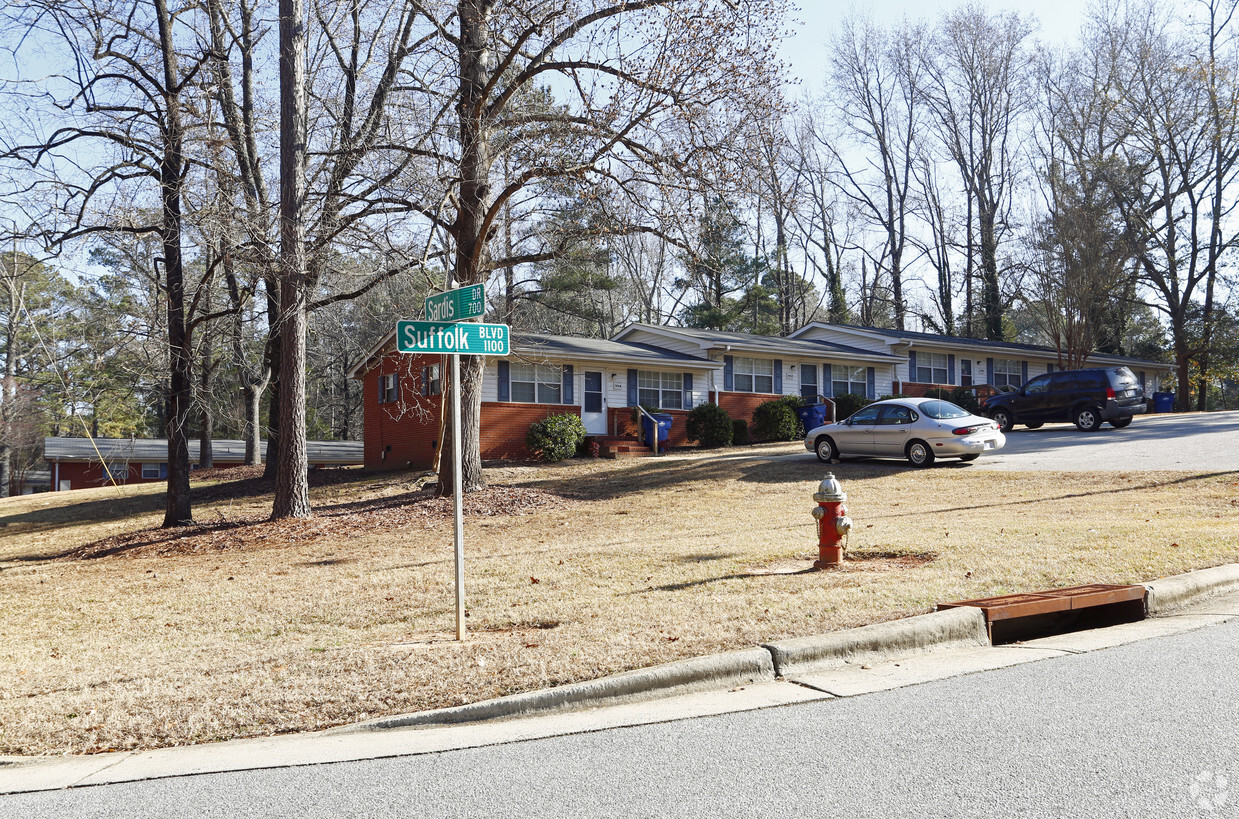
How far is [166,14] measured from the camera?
56.0ft

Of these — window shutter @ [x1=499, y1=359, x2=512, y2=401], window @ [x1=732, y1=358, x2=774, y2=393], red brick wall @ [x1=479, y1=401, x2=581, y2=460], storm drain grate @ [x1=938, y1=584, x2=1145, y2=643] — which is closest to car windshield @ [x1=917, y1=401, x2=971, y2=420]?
red brick wall @ [x1=479, y1=401, x2=581, y2=460]

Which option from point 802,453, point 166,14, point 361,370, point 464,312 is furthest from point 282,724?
point 361,370

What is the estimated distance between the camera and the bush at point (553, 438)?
83.6 ft

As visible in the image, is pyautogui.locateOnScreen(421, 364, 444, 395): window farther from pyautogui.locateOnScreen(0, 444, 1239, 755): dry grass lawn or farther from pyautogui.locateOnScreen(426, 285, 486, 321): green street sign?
pyautogui.locateOnScreen(426, 285, 486, 321): green street sign

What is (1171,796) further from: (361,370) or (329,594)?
(361,370)

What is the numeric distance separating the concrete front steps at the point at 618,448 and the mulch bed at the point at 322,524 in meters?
8.19

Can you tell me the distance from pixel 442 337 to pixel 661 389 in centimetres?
2378

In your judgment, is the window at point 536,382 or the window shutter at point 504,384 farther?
the window at point 536,382

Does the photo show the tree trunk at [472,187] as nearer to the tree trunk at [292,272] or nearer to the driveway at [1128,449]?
the tree trunk at [292,272]

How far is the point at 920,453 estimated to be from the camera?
19.8 m

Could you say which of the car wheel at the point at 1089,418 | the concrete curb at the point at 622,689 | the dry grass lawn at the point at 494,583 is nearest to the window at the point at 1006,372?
the car wheel at the point at 1089,418

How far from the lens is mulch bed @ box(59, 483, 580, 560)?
1491cm

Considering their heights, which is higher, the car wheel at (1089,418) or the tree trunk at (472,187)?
the tree trunk at (472,187)

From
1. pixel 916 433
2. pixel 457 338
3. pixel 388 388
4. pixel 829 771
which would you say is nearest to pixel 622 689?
pixel 829 771
